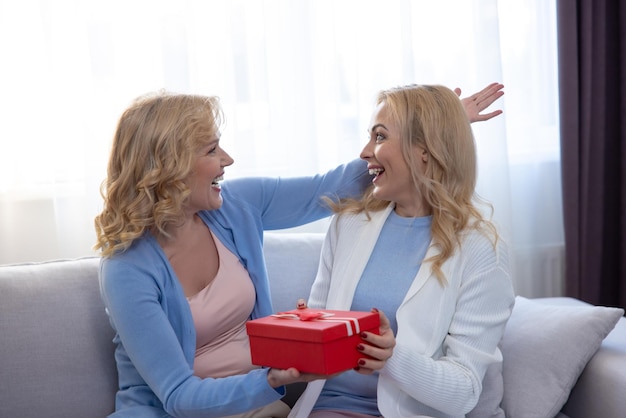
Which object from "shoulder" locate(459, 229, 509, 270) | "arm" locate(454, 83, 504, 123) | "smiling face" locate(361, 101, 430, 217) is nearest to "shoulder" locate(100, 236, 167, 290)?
"smiling face" locate(361, 101, 430, 217)

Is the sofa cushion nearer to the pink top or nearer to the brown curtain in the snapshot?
the pink top

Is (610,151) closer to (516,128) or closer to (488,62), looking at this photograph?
(516,128)

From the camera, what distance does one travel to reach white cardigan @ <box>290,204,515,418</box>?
167 centimetres

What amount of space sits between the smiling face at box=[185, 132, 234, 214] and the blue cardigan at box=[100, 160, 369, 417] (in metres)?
0.12

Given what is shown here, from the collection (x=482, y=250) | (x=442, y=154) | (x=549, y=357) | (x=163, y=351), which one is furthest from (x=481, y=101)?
(x=163, y=351)

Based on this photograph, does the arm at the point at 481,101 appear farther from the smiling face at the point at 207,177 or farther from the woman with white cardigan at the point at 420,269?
the smiling face at the point at 207,177

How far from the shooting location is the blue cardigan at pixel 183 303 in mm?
1675

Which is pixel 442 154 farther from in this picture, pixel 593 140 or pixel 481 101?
pixel 593 140

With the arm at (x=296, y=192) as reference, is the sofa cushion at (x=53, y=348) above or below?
below

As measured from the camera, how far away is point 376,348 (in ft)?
5.12

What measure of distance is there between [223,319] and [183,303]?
0.41 ft

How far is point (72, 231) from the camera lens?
2678mm

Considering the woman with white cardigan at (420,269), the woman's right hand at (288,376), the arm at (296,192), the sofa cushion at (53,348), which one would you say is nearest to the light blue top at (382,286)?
the woman with white cardigan at (420,269)

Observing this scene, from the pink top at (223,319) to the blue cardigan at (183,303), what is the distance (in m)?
0.04
